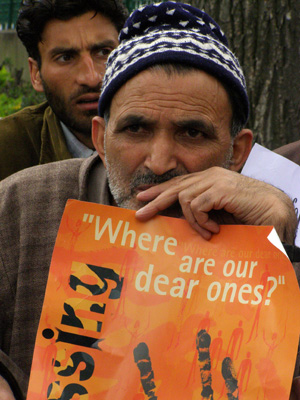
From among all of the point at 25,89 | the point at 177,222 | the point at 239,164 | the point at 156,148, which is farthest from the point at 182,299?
the point at 25,89

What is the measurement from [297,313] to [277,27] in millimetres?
2826

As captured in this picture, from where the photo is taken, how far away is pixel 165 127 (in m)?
2.04

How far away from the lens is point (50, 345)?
5.40 feet

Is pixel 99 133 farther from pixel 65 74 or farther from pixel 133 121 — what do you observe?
pixel 65 74

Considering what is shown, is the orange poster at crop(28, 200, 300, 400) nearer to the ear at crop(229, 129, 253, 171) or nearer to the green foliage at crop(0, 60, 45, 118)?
the ear at crop(229, 129, 253, 171)

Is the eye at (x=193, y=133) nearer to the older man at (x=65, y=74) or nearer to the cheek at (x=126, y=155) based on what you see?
the cheek at (x=126, y=155)

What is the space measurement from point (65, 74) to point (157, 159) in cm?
206

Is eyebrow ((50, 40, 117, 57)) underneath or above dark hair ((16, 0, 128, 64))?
underneath

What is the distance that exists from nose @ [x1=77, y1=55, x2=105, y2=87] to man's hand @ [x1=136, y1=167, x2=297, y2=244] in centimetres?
197

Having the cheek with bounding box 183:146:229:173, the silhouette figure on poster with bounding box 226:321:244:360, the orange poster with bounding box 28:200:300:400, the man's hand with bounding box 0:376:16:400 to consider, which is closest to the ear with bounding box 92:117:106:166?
the cheek with bounding box 183:146:229:173

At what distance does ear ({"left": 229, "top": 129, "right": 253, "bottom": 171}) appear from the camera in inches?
→ 89.4

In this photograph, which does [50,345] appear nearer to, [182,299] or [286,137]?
[182,299]

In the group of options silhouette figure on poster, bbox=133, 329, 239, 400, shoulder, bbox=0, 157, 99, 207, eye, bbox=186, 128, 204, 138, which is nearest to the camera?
silhouette figure on poster, bbox=133, 329, 239, 400

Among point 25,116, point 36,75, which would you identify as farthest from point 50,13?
point 25,116
